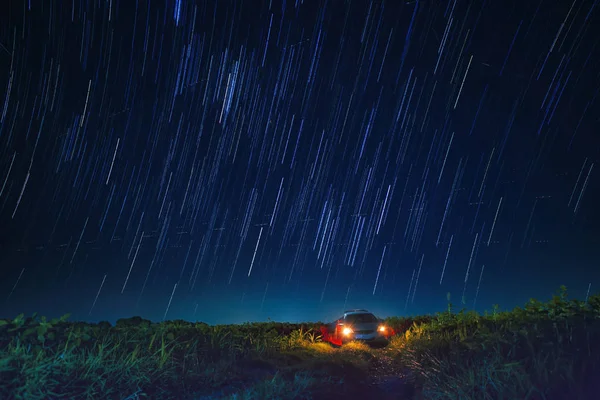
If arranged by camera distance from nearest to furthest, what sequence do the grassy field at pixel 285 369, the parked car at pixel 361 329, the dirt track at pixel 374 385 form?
the grassy field at pixel 285 369, the dirt track at pixel 374 385, the parked car at pixel 361 329

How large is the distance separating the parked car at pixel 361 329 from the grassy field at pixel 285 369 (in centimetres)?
546

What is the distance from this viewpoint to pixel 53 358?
533 centimetres

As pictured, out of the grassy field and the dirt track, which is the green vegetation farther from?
the dirt track

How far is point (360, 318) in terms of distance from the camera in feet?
47.2

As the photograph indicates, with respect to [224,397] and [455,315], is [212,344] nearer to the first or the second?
[224,397]

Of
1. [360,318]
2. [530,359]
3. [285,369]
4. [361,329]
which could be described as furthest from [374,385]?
[360,318]

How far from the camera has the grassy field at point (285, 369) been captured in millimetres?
4719

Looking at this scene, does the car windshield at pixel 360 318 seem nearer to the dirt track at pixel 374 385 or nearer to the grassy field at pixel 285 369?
the dirt track at pixel 374 385

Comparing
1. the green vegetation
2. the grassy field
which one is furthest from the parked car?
the green vegetation

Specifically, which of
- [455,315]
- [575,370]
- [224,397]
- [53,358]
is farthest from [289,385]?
[455,315]

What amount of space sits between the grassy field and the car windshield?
583 cm

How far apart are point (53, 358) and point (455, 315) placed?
10342mm

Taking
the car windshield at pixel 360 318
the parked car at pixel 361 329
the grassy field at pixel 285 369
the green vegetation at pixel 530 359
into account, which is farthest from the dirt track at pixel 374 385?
the car windshield at pixel 360 318

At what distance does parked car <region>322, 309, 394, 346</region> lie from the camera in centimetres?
1374
